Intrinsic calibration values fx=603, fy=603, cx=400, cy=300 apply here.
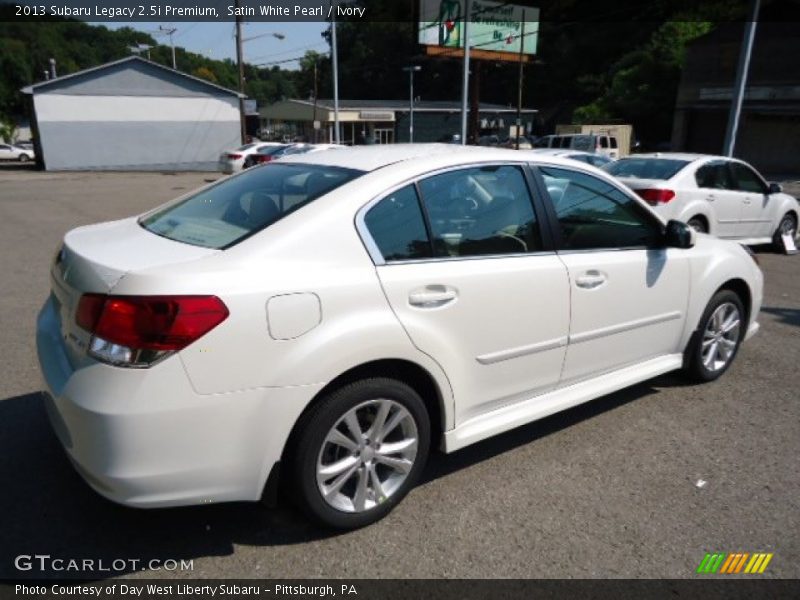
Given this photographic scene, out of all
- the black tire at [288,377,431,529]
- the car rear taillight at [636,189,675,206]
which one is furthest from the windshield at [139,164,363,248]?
the car rear taillight at [636,189,675,206]

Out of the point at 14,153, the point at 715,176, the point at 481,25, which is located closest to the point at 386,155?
the point at 715,176

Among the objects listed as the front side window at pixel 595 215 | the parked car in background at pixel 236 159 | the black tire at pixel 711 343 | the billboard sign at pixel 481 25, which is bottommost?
the parked car in background at pixel 236 159

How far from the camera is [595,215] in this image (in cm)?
344

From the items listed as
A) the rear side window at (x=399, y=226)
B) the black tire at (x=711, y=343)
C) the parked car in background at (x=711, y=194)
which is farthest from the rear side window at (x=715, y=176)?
the rear side window at (x=399, y=226)

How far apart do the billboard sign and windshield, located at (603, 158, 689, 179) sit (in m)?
27.9

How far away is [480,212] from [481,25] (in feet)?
130

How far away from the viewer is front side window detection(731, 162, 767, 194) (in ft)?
29.8

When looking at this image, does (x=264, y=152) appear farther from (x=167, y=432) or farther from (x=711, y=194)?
(x=167, y=432)

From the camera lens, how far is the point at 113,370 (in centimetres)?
212

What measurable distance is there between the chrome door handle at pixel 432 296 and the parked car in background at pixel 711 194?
20.6 ft

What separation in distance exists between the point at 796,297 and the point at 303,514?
21.6 feet

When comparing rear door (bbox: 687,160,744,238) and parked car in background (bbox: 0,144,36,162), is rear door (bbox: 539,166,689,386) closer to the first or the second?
rear door (bbox: 687,160,744,238)

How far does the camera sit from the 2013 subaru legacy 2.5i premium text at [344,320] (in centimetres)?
215

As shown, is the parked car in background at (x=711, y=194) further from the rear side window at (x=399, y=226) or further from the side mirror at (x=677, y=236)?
the rear side window at (x=399, y=226)
